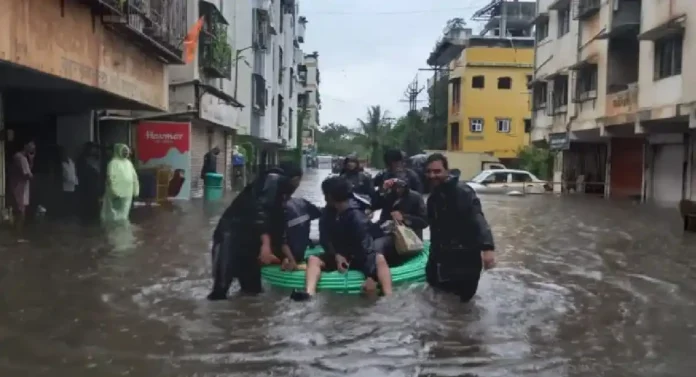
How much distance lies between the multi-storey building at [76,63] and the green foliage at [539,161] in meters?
28.0

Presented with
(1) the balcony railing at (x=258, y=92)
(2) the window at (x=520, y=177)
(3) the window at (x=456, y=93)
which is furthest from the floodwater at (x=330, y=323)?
(3) the window at (x=456, y=93)

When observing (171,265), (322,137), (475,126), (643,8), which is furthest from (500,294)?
(322,137)

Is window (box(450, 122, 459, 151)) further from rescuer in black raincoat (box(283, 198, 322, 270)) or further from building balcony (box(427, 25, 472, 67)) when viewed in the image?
rescuer in black raincoat (box(283, 198, 322, 270))

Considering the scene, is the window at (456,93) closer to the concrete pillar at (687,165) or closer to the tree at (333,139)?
the concrete pillar at (687,165)

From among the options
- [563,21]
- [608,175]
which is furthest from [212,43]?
[608,175]

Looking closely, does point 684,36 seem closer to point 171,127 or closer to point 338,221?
point 171,127

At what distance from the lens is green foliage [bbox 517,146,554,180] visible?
45125mm

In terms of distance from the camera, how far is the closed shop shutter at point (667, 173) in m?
29.2

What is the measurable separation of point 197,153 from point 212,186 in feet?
13.9

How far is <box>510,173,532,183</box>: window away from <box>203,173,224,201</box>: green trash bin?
15402mm

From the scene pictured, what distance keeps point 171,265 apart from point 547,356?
6.28 meters

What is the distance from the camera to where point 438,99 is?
65312 mm

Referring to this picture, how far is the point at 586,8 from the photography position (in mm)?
32906

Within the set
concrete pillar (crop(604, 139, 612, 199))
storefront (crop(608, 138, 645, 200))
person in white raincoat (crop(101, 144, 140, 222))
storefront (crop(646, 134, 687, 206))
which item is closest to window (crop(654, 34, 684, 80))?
storefront (crop(646, 134, 687, 206))
